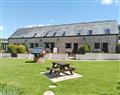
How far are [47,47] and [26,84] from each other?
3037cm

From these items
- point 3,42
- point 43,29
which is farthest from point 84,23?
point 3,42

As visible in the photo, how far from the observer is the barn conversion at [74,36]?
3544 cm

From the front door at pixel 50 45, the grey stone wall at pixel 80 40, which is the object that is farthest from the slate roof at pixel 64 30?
the front door at pixel 50 45

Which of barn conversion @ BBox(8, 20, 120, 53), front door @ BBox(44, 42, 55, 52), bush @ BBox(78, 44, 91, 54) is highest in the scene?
barn conversion @ BBox(8, 20, 120, 53)

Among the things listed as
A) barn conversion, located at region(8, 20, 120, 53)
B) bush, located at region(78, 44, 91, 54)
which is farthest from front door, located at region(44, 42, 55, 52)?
bush, located at region(78, 44, 91, 54)

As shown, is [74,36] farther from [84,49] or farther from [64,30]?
[84,49]

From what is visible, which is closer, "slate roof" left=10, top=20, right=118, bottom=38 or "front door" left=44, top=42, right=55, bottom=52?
"slate roof" left=10, top=20, right=118, bottom=38

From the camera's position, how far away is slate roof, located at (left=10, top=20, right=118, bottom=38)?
37519 millimetres

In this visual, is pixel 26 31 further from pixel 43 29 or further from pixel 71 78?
pixel 71 78

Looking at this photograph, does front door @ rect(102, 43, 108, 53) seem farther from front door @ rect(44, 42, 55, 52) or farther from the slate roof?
front door @ rect(44, 42, 55, 52)

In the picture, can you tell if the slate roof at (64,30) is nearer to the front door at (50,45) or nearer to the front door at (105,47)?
the front door at (50,45)

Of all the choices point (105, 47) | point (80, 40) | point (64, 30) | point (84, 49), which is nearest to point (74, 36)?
point (80, 40)

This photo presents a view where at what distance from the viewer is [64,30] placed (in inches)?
1615

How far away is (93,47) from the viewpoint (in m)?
36.8
